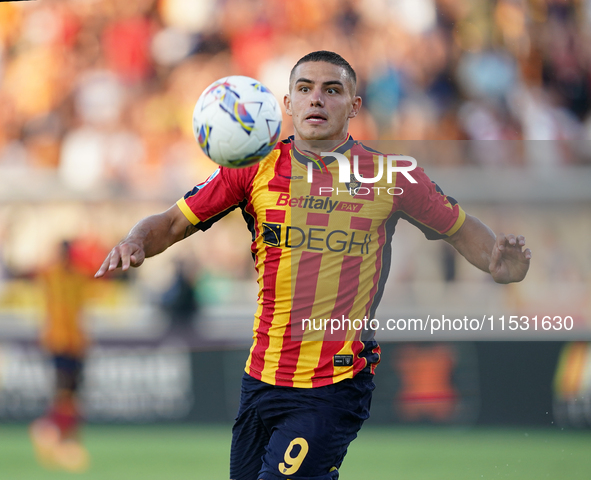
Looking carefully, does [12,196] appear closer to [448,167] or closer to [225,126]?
[448,167]

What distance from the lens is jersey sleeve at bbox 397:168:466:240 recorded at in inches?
157

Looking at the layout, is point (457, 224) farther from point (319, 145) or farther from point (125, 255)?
point (125, 255)

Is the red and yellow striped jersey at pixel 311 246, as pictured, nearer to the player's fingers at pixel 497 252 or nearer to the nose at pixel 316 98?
the nose at pixel 316 98

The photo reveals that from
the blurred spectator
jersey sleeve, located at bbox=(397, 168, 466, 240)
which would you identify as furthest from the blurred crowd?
jersey sleeve, located at bbox=(397, 168, 466, 240)

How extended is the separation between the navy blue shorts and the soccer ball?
1119 millimetres

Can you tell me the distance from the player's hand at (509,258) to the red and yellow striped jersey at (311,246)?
0.46 metres

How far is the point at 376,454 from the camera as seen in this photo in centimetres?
801

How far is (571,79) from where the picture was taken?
10.7m

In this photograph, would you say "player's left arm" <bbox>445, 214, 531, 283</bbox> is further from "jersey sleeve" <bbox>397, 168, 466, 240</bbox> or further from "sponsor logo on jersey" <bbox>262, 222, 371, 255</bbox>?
"sponsor logo on jersey" <bbox>262, 222, 371, 255</bbox>

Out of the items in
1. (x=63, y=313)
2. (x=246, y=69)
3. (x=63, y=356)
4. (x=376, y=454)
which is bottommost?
(x=376, y=454)

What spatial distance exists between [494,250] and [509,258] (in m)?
0.12

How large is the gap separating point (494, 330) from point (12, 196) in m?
6.06

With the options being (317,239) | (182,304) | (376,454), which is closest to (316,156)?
(317,239)

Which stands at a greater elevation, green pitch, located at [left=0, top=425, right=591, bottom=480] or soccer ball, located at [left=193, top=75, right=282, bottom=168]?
soccer ball, located at [left=193, top=75, right=282, bottom=168]
